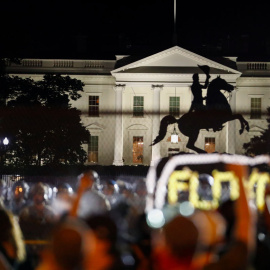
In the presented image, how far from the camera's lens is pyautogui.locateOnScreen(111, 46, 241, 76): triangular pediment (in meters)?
57.4

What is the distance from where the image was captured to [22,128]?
12.3 m

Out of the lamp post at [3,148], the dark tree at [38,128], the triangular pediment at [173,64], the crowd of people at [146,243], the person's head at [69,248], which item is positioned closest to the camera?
the person's head at [69,248]

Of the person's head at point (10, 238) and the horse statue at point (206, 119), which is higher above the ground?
the horse statue at point (206, 119)

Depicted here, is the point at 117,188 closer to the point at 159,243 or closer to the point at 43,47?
the point at 159,243

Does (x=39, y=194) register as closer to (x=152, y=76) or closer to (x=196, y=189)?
(x=196, y=189)

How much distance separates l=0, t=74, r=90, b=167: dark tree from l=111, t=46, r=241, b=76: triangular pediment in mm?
16989

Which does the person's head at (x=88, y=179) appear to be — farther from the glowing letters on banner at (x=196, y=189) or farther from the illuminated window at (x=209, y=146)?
the illuminated window at (x=209, y=146)

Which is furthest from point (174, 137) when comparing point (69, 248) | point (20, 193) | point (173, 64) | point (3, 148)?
point (69, 248)

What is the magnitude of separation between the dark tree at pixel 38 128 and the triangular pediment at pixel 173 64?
17.0 metres

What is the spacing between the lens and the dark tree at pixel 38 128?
1130 centimetres

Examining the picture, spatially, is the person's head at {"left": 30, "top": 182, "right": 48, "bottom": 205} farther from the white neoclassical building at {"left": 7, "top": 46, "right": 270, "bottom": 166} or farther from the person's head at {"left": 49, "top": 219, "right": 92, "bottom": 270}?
the white neoclassical building at {"left": 7, "top": 46, "right": 270, "bottom": 166}

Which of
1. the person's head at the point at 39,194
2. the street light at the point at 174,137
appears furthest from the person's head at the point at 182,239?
the street light at the point at 174,137

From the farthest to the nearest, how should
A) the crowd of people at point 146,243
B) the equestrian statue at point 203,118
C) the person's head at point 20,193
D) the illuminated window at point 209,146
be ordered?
1. the illuminated window at point 209,146
2. the equestrian statue at point 203,118
3. the person's head at point 20,193
4. the crowd of people at point 146,243

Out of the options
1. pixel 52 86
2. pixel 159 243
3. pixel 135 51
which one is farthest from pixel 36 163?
pixel 135 51
